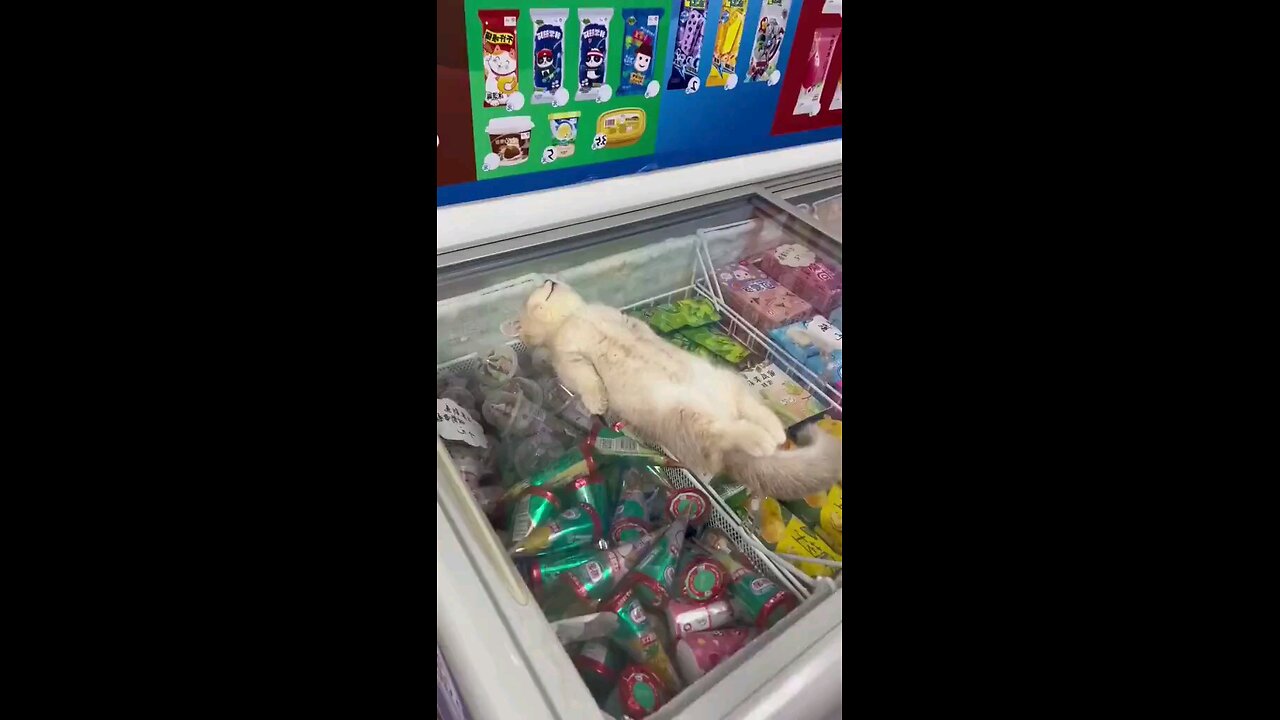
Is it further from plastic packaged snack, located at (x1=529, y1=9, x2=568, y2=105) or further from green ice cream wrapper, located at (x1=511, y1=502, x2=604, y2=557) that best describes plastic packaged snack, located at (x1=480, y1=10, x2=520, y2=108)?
green ice cream wrapper, located at (x1=511, y1=502, x2=604, y2=557)

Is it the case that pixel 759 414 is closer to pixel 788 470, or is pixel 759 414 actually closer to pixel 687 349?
pixel 788 470

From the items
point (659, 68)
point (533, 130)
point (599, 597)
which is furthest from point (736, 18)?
point (599, 597)

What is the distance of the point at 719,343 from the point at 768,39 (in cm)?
93

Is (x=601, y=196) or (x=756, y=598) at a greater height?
(x=601, y=196)

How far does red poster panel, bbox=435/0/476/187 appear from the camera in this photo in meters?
1.33

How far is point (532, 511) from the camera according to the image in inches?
44.2

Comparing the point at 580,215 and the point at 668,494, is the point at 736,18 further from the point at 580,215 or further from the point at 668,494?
the point at 668,494

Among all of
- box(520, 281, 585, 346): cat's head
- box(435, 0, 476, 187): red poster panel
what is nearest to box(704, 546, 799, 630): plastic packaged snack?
box(520, 281, 585, 346): cat's head

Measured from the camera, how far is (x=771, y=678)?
880 mm

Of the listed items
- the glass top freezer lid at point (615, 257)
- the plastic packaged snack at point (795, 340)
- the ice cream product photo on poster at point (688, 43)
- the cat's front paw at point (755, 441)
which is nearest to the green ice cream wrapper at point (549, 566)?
the cat's front paw at point (755, 441)

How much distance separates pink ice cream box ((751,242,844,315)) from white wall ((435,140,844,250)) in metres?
0.28

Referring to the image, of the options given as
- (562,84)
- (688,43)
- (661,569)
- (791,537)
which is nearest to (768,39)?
(688,43)

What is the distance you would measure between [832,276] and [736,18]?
75 centimetres

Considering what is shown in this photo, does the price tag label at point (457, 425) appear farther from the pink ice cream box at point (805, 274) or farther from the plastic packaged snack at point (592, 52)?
the pink ice cream box at point (805, 274)
